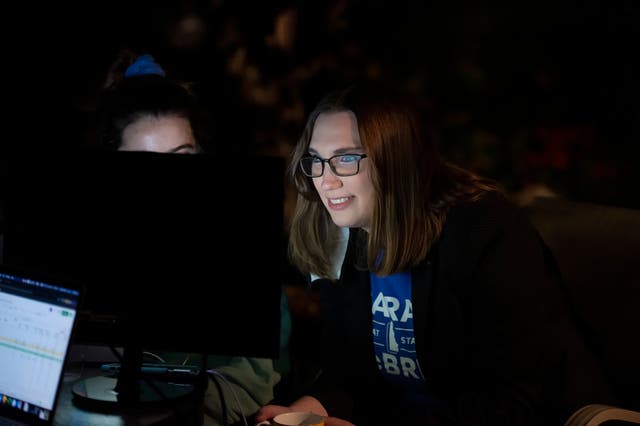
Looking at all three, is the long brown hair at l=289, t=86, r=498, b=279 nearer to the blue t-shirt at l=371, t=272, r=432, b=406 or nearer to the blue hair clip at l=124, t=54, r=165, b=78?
the blue t-shirt at l=371, t=272, r=432, b=406

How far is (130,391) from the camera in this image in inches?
49.8

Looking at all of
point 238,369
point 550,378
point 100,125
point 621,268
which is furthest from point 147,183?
point 621,268

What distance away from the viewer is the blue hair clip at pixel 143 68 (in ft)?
5.89

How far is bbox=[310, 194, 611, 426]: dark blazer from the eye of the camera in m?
1.41

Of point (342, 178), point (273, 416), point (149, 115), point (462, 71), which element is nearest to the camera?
point (273, 416)

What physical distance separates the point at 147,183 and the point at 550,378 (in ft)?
2.92

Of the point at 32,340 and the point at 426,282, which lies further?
the point at 426,282

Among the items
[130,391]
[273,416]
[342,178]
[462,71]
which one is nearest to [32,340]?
[130,391]

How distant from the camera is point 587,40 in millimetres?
3480

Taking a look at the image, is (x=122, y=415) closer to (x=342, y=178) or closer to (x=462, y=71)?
(x=342, y=178)

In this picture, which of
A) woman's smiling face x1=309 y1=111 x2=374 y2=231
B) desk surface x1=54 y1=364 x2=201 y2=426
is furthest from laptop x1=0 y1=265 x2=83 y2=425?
woman's smiling face x1=309 y1=111 x2=374 y2=231

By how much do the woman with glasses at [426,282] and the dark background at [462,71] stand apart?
4.05ft

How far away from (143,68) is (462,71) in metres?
2.16

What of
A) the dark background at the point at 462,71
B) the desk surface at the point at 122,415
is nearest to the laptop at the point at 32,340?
the desk surface at the point at 122,415
